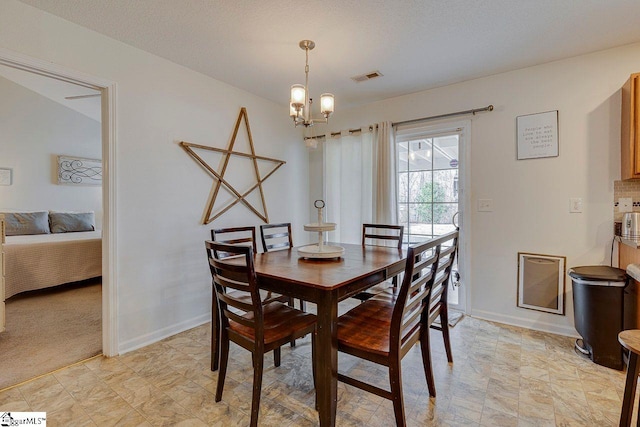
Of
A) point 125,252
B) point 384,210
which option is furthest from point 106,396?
point 384,210

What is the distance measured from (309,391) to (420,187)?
2.38 metres

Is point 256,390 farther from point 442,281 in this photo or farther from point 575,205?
point 575,205

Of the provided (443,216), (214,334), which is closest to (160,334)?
(214,334)

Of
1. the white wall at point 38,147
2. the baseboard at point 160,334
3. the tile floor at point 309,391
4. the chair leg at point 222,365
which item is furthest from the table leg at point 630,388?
the white wall at point 38,147

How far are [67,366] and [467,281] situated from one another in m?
3.44

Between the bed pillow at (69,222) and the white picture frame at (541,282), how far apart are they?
20.6ft

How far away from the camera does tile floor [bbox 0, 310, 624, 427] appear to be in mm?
1596

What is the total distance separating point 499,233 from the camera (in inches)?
114

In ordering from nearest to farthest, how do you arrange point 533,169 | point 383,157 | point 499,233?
point 533,169 → point 499,233 → point 383,157

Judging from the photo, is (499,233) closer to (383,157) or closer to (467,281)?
(467,281)

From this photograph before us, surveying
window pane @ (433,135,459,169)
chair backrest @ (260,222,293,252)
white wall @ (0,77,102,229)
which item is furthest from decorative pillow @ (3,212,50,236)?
window pane @ (433,135,459,169)

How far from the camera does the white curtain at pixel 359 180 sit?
11.1 ft

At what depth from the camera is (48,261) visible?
3.62 meters

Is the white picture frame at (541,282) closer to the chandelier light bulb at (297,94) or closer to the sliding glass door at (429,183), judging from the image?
the sliding glass door at (429,183)
